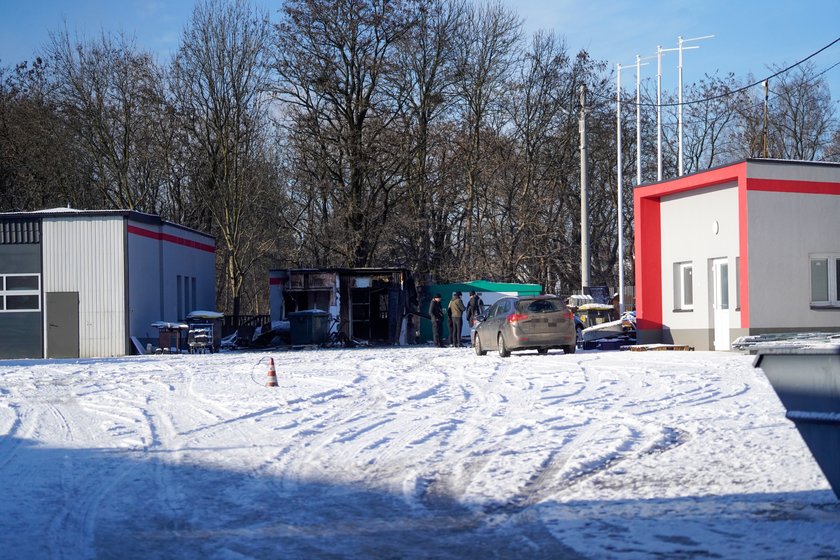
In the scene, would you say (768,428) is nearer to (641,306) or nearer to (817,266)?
(817,266)

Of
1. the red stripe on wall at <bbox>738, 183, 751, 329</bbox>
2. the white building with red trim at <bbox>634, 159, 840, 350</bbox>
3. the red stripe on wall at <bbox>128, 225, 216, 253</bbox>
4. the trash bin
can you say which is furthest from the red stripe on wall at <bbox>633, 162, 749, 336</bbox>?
the red stripe on wall at <bbox>128, 225, 216, 253</bbox>

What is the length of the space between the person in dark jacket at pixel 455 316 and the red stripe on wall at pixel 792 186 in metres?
10.3

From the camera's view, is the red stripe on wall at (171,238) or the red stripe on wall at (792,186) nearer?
the red stripe on wall at (792,186)

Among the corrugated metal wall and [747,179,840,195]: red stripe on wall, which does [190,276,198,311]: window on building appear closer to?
the corrugated metal wall

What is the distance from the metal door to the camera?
3066cm

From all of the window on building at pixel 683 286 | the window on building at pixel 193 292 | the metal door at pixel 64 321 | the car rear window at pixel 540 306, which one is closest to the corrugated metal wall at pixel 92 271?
the metal door at pixel 64 321

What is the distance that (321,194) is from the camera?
4238 centimetres

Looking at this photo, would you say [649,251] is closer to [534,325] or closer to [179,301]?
[534,325]

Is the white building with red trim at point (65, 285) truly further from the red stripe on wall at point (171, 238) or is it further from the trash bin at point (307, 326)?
the trash bin at point (307, 326)

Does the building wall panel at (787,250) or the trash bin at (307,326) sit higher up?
the building wall panel at (787,250)

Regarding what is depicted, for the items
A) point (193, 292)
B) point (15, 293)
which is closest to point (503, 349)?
point (15, 293)

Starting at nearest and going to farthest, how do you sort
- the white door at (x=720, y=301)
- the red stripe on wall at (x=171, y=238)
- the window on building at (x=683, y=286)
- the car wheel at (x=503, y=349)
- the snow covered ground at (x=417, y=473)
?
the snow covered ground at (x=417, y=473), the car wheel at (x=503, y=349), the white door at (x=720, y=301), the window on building at (x=683, y=286), the red stripe on wall at (x=171, y=238)

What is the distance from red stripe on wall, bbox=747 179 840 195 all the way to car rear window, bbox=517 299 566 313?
5.41 metres

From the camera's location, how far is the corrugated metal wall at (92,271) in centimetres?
3055
